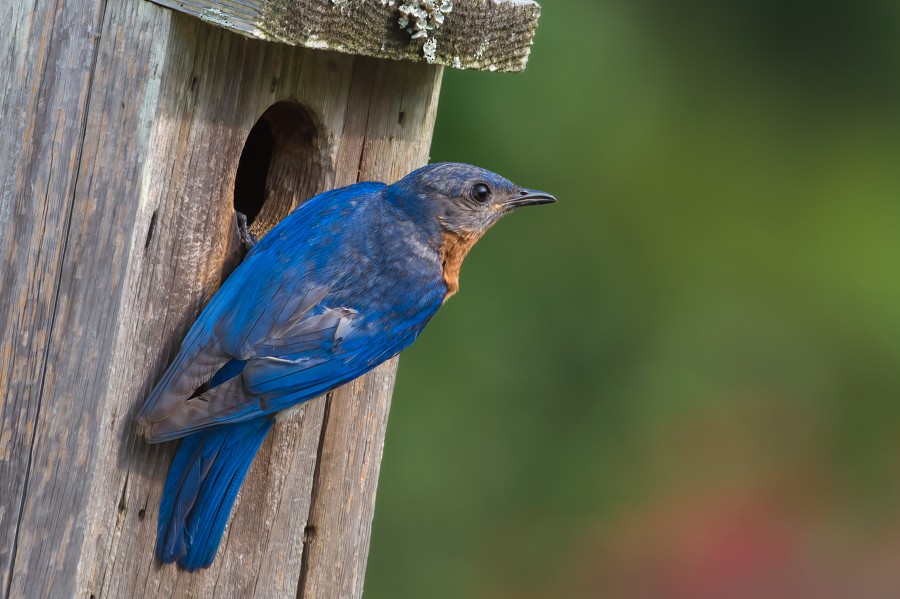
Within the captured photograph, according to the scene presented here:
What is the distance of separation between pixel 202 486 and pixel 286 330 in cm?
40

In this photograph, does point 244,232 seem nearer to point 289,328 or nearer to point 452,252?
point 289,328

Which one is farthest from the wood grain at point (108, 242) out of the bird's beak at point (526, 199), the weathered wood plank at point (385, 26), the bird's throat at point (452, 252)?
the bird's beak at point (526, 199)

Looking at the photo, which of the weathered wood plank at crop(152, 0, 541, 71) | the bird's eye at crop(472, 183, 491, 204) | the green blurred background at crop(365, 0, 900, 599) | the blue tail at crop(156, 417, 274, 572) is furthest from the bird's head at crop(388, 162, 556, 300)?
the green blurred background at crop(365, 0, 900, 599)

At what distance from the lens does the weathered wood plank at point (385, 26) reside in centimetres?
253

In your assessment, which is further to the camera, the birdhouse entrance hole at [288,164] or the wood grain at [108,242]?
the birdhouse entrance hole at [288,164]

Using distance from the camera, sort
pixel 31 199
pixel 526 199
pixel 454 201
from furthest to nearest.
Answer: pixel 526 199
pixel 454 201
pixel 31 199

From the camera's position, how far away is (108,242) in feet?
8.46

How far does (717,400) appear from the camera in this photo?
18.5 feet

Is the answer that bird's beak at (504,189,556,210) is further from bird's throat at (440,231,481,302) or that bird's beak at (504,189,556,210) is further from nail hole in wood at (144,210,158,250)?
nail hole in wood at (144,210,158,250)

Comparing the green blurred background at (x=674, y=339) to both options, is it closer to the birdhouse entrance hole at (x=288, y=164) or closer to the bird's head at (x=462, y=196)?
the bird's head at (x=462, y=196)

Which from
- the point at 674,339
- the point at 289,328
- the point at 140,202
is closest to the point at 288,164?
the point at 289,328

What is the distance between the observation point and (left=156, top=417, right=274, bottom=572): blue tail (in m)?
2.87

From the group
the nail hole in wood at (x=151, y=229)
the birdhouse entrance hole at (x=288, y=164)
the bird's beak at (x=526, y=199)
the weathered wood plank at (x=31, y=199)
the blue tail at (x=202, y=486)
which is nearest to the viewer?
the weathered wood plank at (x=31, y=199)

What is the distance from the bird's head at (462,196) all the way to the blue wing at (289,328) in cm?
17
